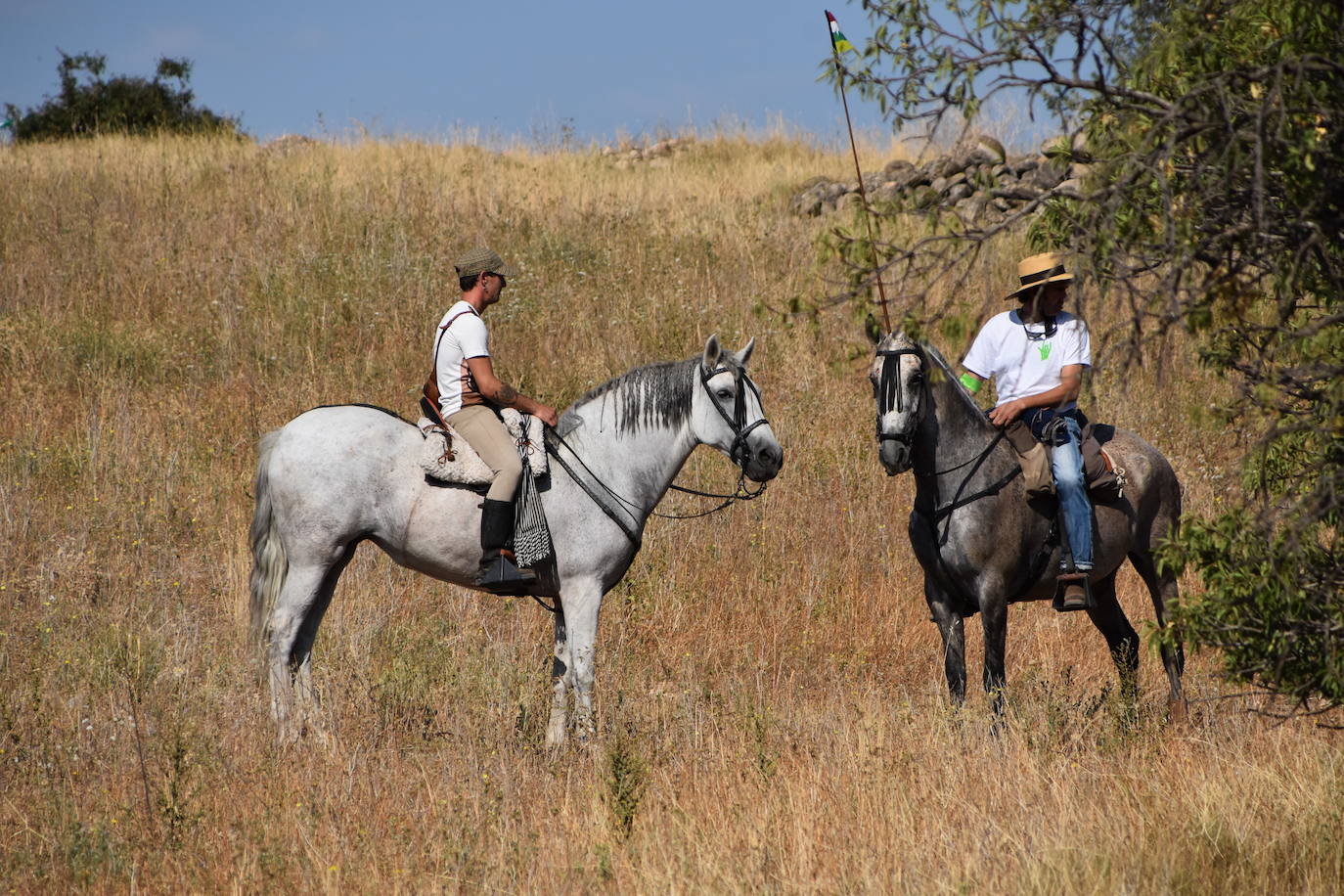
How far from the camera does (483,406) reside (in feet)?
22.0

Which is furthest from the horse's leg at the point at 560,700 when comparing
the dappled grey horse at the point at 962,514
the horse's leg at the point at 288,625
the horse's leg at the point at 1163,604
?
the horse's leg at the point at 1163,604

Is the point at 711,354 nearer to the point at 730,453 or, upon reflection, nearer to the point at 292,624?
the point at 730,453

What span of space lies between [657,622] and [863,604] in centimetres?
168

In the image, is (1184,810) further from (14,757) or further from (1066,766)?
(14,757)

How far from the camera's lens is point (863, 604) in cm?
910

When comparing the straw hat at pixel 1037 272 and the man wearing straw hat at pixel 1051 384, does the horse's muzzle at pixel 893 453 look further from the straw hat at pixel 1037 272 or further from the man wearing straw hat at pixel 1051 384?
the straw hat at pixel 1037 272

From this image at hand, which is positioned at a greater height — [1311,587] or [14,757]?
[1311,587]

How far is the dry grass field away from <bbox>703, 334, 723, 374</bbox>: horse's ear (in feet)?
4.25

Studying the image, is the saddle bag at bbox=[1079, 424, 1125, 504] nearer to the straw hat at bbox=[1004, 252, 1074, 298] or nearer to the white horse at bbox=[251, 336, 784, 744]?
the straw hat at bbox=[1004, 252, 1074, 298]

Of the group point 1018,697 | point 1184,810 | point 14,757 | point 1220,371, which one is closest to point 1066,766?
point 1184,810

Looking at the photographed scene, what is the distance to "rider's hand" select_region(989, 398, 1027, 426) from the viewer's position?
6.62 meters

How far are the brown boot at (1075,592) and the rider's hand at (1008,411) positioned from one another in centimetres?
96

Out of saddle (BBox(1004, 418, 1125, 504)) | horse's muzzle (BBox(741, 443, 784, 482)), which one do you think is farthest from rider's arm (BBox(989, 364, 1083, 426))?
horse's muzzle (BBox(741, 443, 784, 482))

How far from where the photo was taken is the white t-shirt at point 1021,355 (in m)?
6.57
